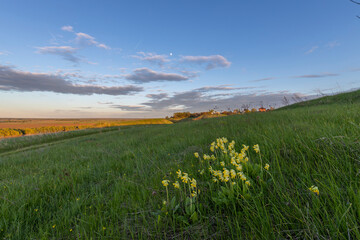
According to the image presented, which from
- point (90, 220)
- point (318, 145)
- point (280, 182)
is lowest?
point (90, 220)

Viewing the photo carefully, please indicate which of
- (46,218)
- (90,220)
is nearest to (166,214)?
(90,220)

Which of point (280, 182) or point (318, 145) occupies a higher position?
point (318, 145)

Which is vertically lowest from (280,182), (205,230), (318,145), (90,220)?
(90,220)

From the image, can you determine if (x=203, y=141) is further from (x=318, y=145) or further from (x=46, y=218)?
(x=46, y=218)

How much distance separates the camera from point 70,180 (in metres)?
3.73

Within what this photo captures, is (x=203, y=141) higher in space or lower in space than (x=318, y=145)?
lower

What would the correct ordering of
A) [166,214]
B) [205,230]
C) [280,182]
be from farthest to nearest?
1. [280,182]
2. [166,214]
3. [205,230]

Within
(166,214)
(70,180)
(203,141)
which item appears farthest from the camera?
Answer: (203,141)

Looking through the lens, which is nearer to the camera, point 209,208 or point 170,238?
point 170,238

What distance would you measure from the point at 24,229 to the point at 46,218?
258mm

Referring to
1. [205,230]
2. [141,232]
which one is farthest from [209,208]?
[141,232]

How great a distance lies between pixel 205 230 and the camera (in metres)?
1.66

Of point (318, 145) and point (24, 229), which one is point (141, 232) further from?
point (318, 145)

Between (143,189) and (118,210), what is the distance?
0.51m
